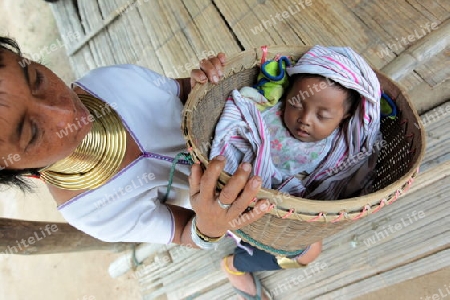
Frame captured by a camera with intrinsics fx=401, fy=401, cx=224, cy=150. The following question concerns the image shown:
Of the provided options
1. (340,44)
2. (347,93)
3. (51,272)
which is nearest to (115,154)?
(347,93)

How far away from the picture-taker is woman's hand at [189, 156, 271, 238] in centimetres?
69

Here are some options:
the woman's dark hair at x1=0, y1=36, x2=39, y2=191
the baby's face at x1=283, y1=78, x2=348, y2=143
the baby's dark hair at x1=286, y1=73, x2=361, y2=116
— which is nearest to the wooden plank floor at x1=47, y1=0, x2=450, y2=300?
the baby's dark hair at x1=286, y1=73, x2=361, y2=116

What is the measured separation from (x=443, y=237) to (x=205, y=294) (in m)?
1.05

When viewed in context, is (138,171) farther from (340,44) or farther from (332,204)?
(340,44)

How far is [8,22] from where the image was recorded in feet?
11.1

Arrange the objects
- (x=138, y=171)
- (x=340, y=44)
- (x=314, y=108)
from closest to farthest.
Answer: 1. (x=138, y=171)
2. (x=314, y=108)
3. (x=340, y=44)

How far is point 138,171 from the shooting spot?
1066mm

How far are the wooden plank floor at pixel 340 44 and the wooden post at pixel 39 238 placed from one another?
44cm

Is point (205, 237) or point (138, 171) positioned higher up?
point (138, 171)

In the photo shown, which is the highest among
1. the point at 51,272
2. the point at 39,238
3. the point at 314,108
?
the point at 314,108

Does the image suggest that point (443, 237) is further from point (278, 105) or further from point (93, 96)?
point (93, 96)

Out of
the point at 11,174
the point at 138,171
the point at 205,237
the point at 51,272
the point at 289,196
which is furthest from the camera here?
the point at 51,272

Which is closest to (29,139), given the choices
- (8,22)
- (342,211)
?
(342,211)

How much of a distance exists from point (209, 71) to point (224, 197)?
423mm
